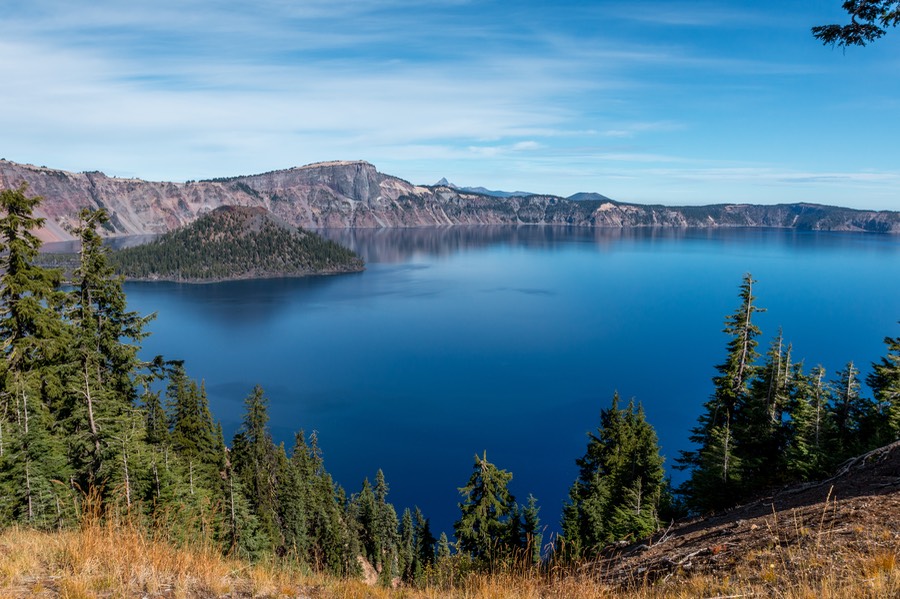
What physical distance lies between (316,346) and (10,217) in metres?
85.6

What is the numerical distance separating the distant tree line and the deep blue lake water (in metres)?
21.4

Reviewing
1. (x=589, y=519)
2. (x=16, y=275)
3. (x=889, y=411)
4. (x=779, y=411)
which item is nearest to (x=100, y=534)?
(x=16, y=275)

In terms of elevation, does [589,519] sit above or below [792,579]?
below

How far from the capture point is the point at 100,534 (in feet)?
23.1

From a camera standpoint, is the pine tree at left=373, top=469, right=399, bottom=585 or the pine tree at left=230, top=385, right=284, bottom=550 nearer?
the pine tree at left=230, top=385, right=284, bottom=550

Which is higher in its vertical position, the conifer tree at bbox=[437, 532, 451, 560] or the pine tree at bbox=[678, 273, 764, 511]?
the pine tree at bbox=[678, 273, 764, 511]

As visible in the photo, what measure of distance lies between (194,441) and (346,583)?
107ft

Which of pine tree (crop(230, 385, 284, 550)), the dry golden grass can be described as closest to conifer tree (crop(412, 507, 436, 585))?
pine tree (crop(230, 385, 284, 550))

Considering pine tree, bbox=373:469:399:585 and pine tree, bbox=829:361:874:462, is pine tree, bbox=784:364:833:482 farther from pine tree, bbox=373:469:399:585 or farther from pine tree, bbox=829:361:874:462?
pine tree, bbox=373:469:399:585

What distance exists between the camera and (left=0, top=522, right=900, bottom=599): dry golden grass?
558 centimetres

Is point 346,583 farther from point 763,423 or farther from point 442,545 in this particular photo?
point 442,545

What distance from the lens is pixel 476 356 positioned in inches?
3629

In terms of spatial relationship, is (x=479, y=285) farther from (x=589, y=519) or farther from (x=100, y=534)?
(x=100, y=534)

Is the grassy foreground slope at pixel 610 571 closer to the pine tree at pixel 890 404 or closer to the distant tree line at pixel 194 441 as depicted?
the distant tree line at pixel 194 441
